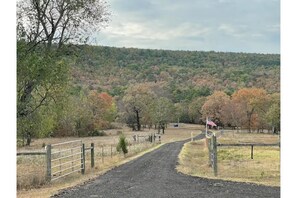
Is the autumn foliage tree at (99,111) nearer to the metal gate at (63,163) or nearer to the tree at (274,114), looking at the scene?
the tree at (274,114)

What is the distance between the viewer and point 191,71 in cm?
13050

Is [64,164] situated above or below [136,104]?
below

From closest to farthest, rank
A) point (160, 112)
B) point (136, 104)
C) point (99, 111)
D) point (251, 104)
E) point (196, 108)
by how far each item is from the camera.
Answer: point (99, 111) → point (136, 104) → point (251, 104) → point (160, 112) → point (196, 108)

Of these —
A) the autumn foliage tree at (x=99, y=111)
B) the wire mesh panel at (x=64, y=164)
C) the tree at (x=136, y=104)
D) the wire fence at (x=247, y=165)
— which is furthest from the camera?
the tree at (x=136, y=104)

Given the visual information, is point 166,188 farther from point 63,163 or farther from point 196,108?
point 196,108

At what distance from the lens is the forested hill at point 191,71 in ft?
363

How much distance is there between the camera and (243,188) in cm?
1073

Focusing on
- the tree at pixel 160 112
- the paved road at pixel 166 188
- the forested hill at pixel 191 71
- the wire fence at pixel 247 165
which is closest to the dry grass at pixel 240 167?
the wire fence at pixel 247 165

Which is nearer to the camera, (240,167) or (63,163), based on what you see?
(63,163)

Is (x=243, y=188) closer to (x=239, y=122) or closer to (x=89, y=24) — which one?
(x=89, y=24)

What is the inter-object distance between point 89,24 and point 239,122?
70.7 meters

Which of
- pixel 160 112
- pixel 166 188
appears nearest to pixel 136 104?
pixel 160 112
